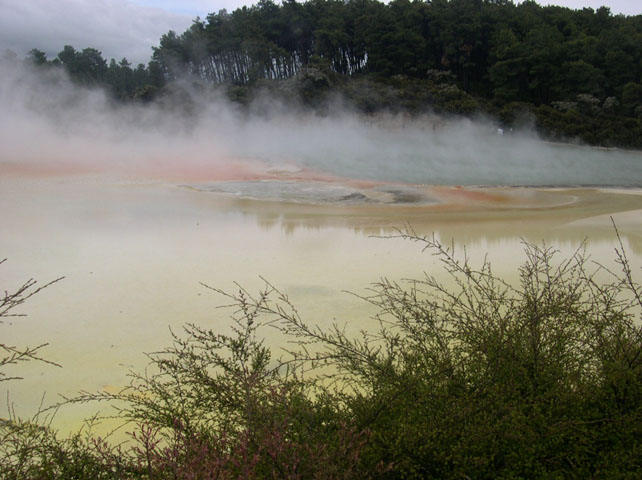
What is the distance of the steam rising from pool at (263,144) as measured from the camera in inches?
584

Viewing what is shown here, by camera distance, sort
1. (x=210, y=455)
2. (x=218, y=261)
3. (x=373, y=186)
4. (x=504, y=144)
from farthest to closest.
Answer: (x=504, y=144), (x=373, y=186), (x=218, y=261), (x=210, y=455)

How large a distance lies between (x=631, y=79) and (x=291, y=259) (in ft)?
80.9

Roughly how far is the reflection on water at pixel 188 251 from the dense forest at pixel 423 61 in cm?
1386

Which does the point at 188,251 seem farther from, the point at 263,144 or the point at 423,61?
the point at 423,61

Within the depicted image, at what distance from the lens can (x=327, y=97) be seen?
24.4m

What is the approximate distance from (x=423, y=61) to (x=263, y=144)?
12727 mm

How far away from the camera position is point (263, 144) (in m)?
19.9

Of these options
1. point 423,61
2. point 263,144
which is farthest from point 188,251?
point 423,61

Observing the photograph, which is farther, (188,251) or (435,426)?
(188,251)

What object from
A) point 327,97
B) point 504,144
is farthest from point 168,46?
point 504,144

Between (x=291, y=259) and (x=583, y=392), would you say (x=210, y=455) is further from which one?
(x=291, y=259)

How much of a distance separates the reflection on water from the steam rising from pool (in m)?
3.73

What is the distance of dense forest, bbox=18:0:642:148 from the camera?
23547mm

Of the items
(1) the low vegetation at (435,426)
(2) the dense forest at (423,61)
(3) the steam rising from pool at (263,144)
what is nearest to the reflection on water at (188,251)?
(1) the low vegetation at (435,426)
